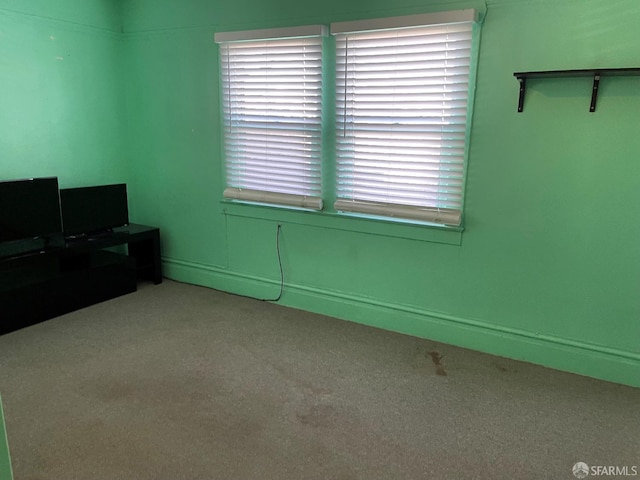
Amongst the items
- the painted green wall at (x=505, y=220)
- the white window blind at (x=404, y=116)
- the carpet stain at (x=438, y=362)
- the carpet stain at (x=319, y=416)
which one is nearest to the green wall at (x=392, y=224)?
the painted green wall at (x=505, y=220)

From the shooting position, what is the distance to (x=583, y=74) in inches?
107

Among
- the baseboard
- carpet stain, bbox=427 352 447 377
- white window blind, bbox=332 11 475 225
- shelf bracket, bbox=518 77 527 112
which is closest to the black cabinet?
the baseboard

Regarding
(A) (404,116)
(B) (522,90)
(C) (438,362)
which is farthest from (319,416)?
(B) (522,90)

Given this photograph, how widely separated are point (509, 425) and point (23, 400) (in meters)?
2.61

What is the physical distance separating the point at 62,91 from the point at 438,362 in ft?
12.2

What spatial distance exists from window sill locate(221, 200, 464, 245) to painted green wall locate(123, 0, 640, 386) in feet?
0.04

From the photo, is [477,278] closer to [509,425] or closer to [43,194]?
[509,425]

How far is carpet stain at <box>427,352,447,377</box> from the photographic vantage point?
9.84 ft

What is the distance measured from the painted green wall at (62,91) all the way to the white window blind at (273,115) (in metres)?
1.25

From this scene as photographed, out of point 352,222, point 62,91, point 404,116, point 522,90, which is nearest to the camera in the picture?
point 522,90

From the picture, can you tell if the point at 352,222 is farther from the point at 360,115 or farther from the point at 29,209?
the point at 29,209

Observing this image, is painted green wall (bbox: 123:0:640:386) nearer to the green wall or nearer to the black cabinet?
the green wall

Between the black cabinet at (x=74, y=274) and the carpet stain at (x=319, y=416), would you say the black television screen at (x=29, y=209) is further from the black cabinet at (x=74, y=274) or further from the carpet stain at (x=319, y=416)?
the carpet stain at (x=319, y=416)

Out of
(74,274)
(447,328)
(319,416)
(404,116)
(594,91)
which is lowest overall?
(319,416)
